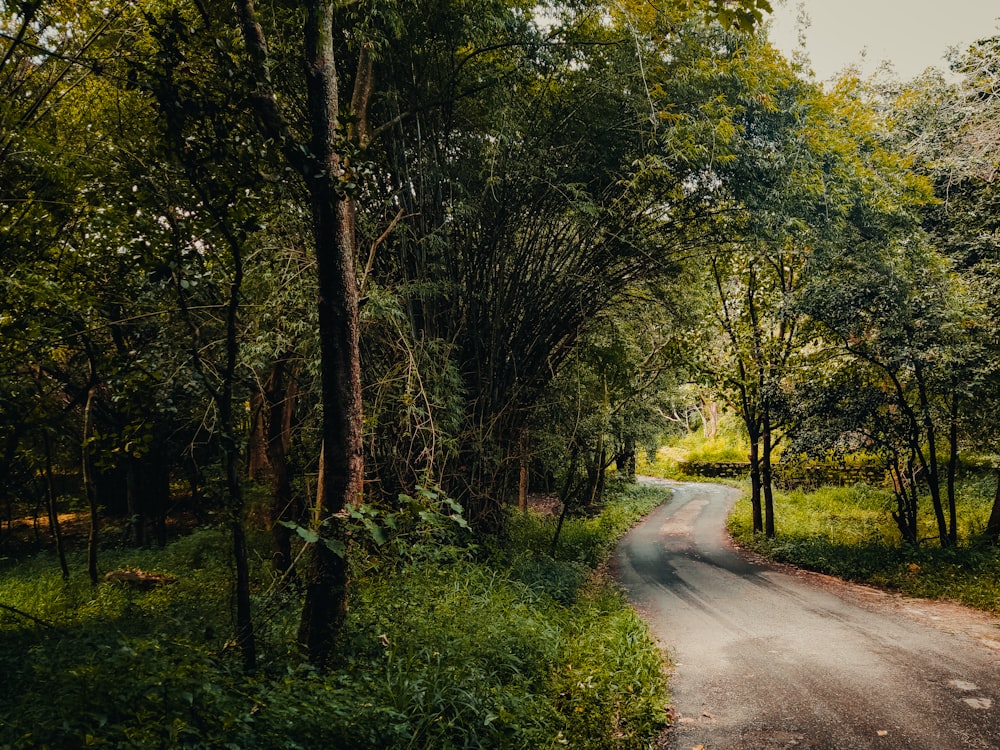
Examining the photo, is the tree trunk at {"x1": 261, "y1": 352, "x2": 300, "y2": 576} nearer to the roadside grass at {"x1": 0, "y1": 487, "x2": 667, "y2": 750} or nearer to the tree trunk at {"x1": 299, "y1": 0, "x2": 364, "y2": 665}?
the roadside grass at {"x1": 0, "y1": 487, "x2": 667, "y2": 750}

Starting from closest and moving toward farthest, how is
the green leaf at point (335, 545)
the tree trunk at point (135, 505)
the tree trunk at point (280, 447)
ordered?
the green leaf at point (335, 545) → the tree trunk at point (280, 447) → the tree trunk at point (135, 505)

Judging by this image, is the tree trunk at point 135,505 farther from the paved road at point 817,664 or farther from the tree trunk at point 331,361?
the tree trunk at point 331,361

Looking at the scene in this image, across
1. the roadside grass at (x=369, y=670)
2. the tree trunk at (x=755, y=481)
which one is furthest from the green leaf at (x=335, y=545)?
the tree trunk at (x=755, y=481)

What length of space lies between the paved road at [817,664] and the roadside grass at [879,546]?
0.46 metres

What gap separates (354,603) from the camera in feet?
13.7

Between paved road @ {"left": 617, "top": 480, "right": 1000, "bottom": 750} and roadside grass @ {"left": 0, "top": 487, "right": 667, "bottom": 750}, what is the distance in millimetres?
522

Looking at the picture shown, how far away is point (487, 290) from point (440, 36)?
2.86 m

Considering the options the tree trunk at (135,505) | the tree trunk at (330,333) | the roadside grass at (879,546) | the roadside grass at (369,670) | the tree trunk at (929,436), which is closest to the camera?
the roadside grass at (369,670)

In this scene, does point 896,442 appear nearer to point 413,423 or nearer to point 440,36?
point 413,423

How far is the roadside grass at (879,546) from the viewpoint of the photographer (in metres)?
7.52

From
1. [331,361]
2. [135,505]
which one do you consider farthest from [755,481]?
[135,505]

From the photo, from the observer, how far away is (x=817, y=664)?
5148 mm

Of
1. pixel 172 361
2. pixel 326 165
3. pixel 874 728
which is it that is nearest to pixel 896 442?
pixel 874 728

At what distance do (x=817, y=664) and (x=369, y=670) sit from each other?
4.30m
